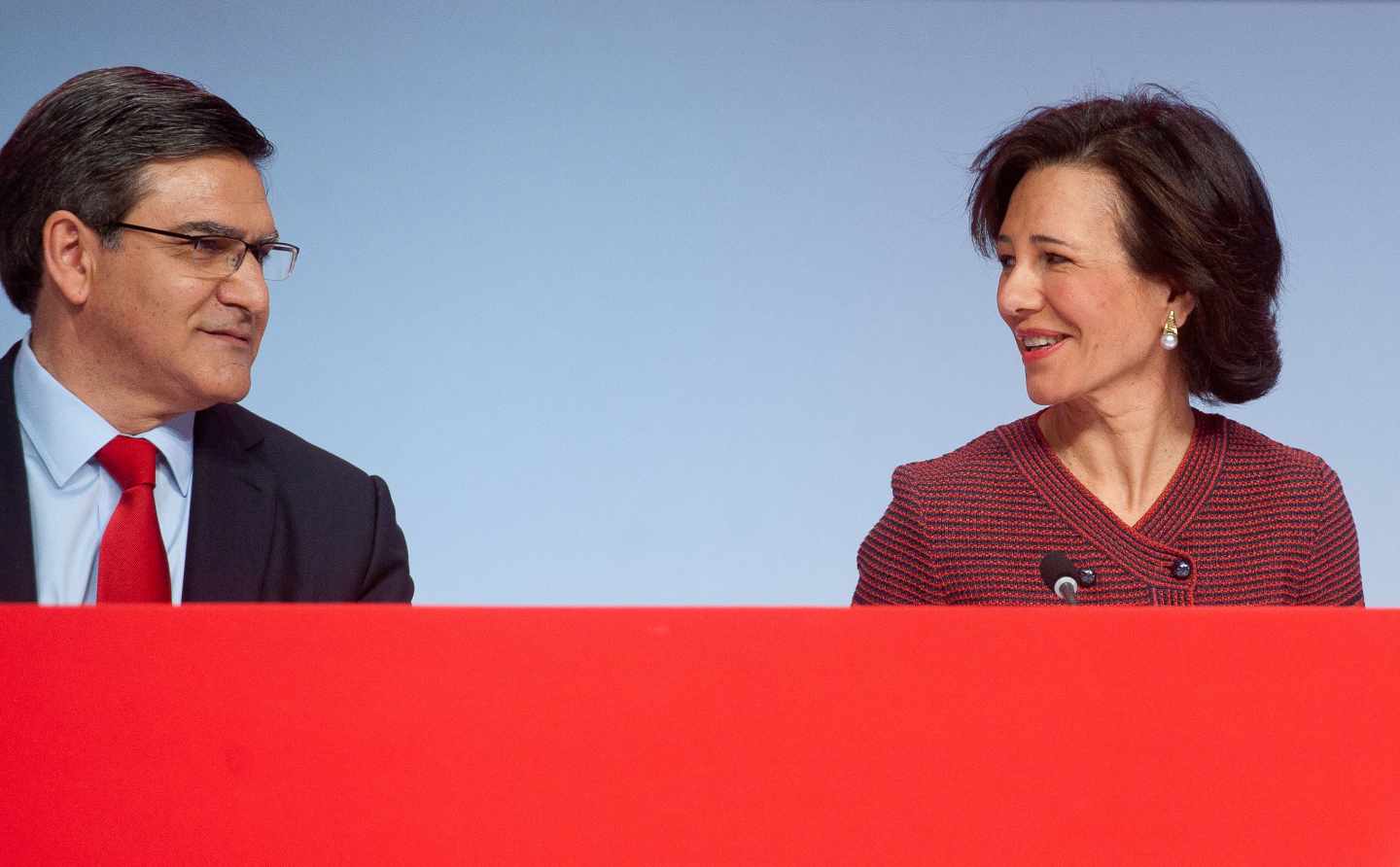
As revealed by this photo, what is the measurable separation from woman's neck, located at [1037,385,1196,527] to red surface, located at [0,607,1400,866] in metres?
0.82

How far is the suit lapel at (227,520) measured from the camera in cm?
139

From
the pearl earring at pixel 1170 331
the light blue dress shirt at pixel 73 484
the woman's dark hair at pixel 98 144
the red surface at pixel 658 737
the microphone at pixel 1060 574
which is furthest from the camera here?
the pearl earring at pixel 1170 331

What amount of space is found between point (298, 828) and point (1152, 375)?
115 cm

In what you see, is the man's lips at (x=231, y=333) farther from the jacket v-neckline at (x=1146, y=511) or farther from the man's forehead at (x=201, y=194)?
the jacket v-neckline at (x=1146, y=511)

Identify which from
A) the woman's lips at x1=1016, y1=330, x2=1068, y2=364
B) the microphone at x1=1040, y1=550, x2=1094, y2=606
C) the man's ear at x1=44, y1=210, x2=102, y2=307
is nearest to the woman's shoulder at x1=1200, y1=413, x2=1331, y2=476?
the woman's lips at x1=1016, y1=330, x2=1068, y2=364

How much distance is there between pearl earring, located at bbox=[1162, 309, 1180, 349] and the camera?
1578mm

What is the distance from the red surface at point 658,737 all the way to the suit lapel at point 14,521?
595mm

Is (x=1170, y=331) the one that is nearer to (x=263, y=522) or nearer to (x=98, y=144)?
(x=263, y=522)

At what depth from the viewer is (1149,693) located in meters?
0.77

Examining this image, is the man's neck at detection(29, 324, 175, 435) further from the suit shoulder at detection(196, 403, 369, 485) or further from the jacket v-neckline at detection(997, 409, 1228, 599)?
the jacket v-neckline at detection(997, 409, 1228, 599)

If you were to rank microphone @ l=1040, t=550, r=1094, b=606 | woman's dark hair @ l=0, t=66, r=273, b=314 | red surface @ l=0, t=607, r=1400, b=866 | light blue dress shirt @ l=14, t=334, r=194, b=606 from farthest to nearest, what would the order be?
1. woman's dark hair @ l=0, t=66, r=273, b=314
2. light blue dress shirt @ l=14, t=334, r=194, b=606
3. microphone @ l=1040, t=550, r=1094, b=606
4. red surface @ l=0, t=607, r=1400, b=866

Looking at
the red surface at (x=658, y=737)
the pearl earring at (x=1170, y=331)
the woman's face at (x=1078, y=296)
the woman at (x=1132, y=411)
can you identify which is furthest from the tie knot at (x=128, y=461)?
the pearl earring at (x=1170, y=331)

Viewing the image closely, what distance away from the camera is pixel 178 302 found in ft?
4.77

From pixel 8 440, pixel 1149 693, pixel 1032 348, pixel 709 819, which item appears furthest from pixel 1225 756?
pixel 8 440
